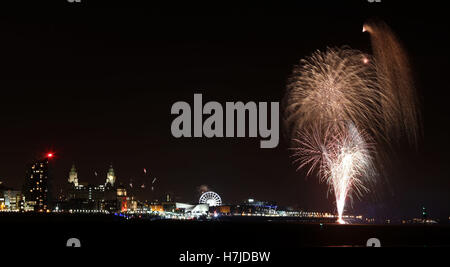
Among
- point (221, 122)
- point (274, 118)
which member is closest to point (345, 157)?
point (274, 118)
